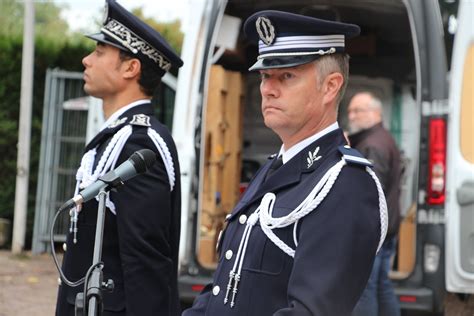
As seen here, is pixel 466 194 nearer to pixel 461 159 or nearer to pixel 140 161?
pixel 461 159

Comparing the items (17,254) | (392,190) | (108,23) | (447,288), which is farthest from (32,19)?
(108,23)

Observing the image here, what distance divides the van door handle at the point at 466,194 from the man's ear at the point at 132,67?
275 cm

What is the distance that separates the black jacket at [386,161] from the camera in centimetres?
650

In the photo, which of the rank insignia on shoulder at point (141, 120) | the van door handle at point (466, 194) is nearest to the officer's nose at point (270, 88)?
the rank insignia on shoulder at point (141, 120)

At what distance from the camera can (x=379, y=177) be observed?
649 cm

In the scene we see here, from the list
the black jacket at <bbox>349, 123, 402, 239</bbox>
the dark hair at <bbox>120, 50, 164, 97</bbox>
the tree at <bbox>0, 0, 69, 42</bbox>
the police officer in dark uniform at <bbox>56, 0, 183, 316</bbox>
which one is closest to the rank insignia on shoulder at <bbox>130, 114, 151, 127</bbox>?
the police officer in dark uniform at <bbox>56, 0, 183, 316</bbox>

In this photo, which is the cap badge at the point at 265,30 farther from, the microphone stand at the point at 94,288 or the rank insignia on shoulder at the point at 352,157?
the microphone stand at the point at 94,288

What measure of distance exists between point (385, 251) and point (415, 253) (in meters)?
0.36

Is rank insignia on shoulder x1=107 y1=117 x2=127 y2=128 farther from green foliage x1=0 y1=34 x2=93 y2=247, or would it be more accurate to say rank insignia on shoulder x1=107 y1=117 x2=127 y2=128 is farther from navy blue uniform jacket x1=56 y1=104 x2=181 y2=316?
green foliage x1=0 y1=34 x2=93 y2=247

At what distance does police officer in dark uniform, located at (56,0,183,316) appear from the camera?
3516 millimetres

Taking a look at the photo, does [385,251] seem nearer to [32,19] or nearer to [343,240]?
[343,240]

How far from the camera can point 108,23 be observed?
3.96 meters

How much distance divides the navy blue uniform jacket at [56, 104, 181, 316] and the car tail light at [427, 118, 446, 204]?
261 cm

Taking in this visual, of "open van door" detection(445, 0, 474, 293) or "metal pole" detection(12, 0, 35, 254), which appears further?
"metal pole" detection(12, 0, 35, 254)
